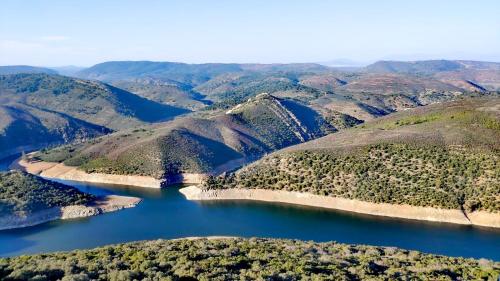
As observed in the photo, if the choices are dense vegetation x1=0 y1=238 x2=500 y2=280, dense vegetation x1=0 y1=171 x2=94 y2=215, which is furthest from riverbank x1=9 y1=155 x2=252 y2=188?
dense vegetation x1=0 y1=238 x2=500 y2=280

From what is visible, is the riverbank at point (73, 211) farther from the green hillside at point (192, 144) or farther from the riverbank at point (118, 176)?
the green hillside at point (192, 144)

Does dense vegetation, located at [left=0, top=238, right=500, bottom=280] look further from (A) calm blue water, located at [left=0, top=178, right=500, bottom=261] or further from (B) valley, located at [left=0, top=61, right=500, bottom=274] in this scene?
(A) calm blue water, located at [left=0, top=178, right=500, bottom=261]

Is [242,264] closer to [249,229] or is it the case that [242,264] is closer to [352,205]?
[249,229]

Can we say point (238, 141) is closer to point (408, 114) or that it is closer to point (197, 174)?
point (197, 174)

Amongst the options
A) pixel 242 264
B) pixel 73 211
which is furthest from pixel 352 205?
pixel 73 211

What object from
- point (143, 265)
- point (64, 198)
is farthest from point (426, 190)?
point (64, 198)

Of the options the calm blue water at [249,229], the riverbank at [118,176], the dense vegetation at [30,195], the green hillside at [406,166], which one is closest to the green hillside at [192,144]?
the riverbank at [118,176]
